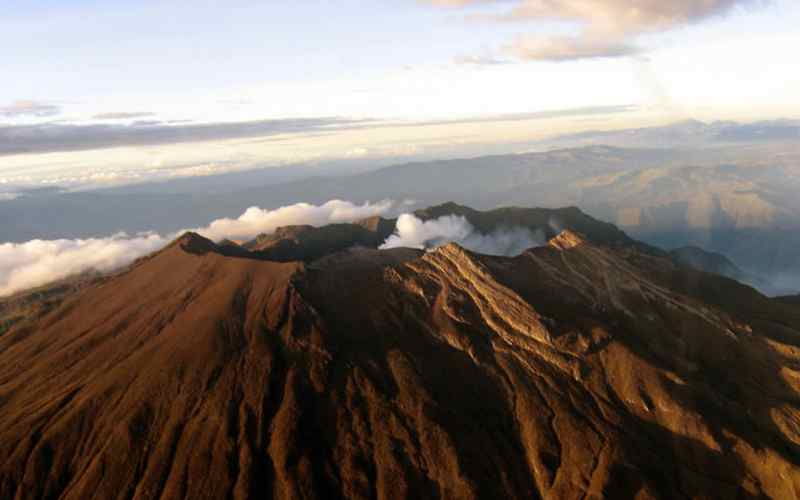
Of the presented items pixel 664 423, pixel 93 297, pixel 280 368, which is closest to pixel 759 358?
pixel 664 423

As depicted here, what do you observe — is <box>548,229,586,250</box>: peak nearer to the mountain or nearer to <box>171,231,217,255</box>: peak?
the mountain

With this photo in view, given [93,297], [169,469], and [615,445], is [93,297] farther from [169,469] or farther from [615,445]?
[615,445]

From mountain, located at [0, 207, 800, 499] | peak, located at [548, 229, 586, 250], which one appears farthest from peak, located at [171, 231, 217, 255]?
peak, located at [548, 229, 586, 250]

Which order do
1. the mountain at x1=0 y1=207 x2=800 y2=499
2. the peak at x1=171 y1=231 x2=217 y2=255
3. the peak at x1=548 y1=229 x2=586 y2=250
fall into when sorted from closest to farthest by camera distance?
the mountain at x1=0 y1=207 x2=800 y2=499 < the peak at x1=548 y1=229 x2=586 y2=250 < the peak at x1=171 y1=231 x2=217 y2=255

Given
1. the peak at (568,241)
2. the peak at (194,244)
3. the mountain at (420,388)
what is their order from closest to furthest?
the mountain at (420,388) → the peak at (568,241) → the peak at (194,244)

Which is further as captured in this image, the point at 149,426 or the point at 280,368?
the point at 280,368

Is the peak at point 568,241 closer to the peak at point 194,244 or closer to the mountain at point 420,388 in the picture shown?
the mountain at point 420,388

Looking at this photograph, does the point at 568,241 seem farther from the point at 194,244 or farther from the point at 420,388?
the point at 194,244

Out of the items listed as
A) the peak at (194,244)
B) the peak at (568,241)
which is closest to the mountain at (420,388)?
the peak at (568,241)
